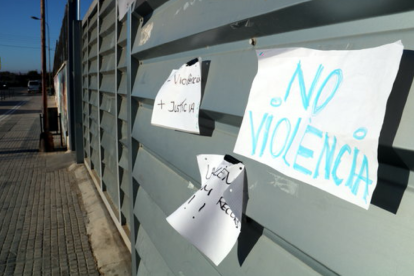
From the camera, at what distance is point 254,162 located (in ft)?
3.72

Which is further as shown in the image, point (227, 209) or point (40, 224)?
point (40, 224)

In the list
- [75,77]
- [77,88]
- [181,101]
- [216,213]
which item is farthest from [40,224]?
[75,77]

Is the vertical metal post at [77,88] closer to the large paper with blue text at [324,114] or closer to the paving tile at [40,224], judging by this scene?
the paving tile at [40,224]

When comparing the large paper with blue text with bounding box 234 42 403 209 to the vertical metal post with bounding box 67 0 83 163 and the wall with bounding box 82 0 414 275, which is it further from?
the vertical metal post with bounding box 67 0 83 163

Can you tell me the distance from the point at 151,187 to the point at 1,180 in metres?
5.65

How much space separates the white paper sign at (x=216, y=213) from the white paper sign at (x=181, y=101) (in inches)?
11.9

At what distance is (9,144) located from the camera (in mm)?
10406

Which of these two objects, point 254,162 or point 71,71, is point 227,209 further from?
point 71,71

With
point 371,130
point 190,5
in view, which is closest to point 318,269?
point 371,130

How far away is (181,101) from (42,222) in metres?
3.89

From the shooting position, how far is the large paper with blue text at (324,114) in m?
0.67

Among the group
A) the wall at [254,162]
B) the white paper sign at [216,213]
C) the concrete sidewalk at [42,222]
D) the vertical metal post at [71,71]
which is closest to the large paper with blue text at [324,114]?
the wall at [254,162]

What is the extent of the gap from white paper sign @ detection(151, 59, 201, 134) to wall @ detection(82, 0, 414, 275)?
0.07m

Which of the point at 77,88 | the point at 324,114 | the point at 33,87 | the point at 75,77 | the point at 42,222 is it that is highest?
the point at 324,114
